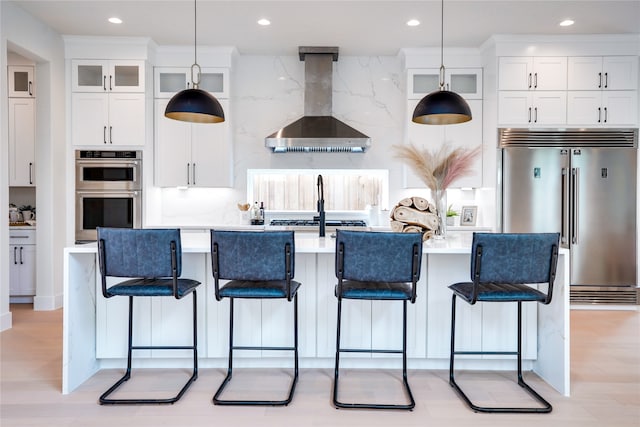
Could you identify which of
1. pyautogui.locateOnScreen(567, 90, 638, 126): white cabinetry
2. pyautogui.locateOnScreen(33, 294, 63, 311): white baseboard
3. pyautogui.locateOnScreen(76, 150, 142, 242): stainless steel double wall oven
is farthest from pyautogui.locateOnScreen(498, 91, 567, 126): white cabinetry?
pyautogui.locateOnScreen(33, 294, 63, 311): white baseboard

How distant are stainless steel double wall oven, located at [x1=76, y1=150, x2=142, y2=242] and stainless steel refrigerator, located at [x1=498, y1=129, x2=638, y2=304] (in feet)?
13.2

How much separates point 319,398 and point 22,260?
3.79 meters

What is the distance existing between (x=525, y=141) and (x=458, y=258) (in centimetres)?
248

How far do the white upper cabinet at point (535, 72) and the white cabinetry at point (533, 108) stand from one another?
8 cm

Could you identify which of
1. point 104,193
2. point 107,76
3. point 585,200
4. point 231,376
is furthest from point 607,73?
point 104,193

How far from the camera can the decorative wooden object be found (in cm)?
274

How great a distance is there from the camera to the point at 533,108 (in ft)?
15.1

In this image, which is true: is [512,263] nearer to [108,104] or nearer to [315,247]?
[315,247]

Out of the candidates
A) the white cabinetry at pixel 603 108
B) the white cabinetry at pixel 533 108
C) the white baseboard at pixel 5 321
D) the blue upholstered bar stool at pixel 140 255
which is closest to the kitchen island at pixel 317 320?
the blue upholstered bar stool at pixel 140 255

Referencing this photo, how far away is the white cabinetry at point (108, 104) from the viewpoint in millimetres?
4672

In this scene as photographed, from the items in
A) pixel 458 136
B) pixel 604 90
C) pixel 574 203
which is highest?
pixel 604 90

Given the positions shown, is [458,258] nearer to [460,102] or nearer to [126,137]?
[460,102]

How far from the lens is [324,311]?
280 cm

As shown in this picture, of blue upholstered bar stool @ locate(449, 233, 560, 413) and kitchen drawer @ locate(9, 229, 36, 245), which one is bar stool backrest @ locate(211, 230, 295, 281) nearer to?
blue upholstered bar stool @ locate(449, 233, 560, 413)
